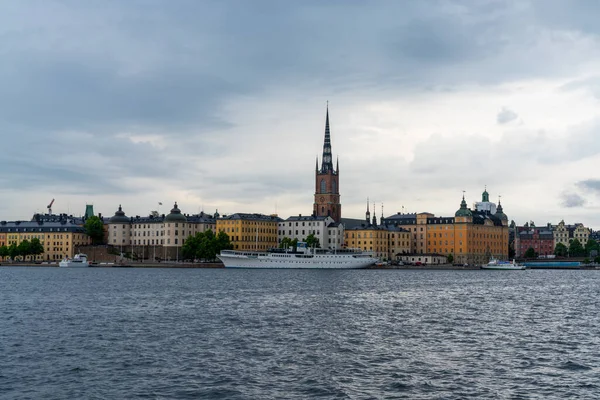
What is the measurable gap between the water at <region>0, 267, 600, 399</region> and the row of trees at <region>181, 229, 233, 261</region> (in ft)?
309

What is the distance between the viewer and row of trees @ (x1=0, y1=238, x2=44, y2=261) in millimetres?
172250

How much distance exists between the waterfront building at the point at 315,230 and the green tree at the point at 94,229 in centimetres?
4207

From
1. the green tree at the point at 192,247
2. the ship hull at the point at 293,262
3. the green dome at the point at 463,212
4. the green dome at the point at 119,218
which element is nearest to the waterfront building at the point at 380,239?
the green dome at the point at 463,212

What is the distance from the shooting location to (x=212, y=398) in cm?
2600

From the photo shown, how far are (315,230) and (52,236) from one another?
62361 millimetres

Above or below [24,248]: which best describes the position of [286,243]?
above

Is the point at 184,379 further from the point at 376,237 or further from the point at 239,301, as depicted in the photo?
the point at 376,237

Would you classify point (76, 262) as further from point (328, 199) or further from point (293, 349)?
point (293, 349)

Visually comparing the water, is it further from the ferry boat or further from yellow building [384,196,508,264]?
yellow building [384,196,508,264]

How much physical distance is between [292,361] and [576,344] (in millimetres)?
15326

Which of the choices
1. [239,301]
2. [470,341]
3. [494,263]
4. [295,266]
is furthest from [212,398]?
[494,263]

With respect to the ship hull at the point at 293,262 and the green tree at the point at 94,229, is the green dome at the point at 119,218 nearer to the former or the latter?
the green tree at the point at 94,229

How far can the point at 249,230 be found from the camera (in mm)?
177875

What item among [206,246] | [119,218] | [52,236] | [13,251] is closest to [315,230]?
[206,246]
